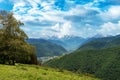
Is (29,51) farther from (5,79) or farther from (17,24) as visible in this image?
(5,79)

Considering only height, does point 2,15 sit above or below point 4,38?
above

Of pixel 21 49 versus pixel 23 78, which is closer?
pixel 23 78

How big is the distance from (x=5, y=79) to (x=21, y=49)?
27.9m

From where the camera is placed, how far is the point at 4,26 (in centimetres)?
5216

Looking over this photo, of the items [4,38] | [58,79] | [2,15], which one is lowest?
[58,79]

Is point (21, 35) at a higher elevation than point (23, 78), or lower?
higher

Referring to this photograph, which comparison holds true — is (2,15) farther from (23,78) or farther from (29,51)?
(23,78)

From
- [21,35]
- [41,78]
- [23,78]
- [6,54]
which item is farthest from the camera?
[21,35]

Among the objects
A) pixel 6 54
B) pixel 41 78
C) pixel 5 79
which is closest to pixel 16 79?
pixel 5 79

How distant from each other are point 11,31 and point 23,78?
28806 millimetres

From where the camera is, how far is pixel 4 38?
5216 centimetres

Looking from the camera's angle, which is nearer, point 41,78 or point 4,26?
point 41,78

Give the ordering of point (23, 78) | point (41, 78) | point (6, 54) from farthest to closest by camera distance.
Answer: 1. point (6, 54)
2. point (41, 78)
3. point (23, 78)

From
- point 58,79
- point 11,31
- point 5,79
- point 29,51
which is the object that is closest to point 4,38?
point 11,31
